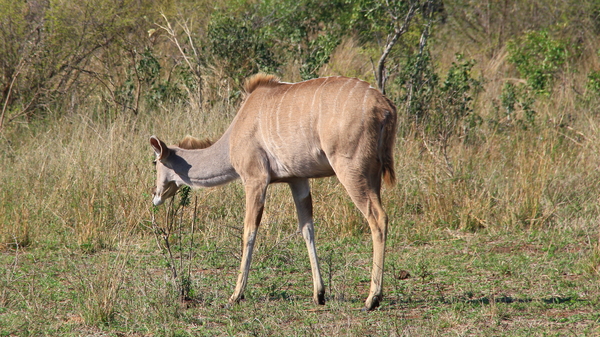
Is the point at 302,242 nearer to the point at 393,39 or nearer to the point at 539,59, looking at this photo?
the point at 393,39

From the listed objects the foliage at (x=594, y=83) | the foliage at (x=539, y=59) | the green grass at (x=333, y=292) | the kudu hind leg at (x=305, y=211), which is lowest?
the green grass at (x=333, y=292)

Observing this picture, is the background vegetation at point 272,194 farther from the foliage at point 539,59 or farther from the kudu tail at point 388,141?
the kudu tail at point 388,141

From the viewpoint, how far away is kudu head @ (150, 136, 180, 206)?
5344 mm

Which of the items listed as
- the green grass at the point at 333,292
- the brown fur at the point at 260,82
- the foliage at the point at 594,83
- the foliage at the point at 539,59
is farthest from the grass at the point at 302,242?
the brown fur at the point at 260,82

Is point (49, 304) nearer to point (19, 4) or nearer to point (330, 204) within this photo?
A: point (330, 204)

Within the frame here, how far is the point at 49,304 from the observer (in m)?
4.69

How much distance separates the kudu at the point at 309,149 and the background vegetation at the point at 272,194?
0.32 metres

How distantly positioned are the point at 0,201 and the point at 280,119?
3.35 metres

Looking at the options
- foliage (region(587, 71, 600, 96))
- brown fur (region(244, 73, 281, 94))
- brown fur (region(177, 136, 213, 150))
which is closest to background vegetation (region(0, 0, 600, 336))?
foliage (region(587, 71, 600, 96))

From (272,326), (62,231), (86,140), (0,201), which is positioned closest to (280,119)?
(272,326)

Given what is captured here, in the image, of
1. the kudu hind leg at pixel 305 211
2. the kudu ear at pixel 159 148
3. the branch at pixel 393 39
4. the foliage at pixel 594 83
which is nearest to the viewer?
the kudu hind leg at pixel 305 211

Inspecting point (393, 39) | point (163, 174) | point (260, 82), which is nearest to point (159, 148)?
point (163, 174)

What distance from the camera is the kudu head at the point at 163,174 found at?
5.34m

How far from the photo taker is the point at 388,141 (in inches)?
178
